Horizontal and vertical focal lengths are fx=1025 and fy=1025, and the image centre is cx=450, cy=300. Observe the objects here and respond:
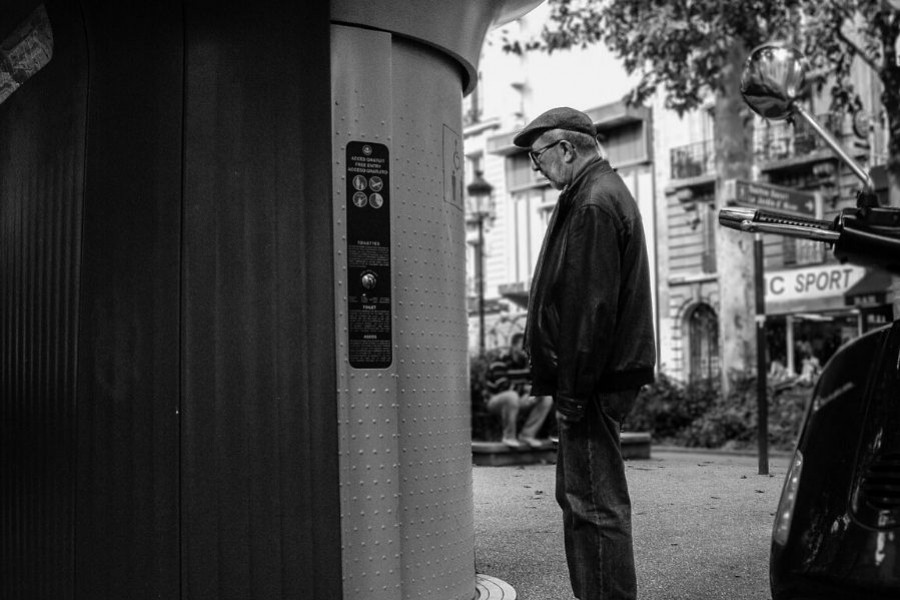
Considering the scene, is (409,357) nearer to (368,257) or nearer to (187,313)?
(368,257)

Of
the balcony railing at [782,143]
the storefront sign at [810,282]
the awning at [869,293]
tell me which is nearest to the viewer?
the awning at [869,293]

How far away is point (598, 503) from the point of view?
364 centimetres

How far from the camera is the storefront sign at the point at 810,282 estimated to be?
81.4 feet

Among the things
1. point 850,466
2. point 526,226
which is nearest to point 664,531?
point 850,466

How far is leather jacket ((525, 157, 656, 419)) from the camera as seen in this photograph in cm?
358

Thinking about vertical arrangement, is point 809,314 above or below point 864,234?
above

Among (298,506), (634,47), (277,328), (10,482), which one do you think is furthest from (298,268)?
(634,47)

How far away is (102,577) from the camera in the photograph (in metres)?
3.64

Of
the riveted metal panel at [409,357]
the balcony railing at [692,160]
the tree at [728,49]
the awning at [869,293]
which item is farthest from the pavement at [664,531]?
the balcony railing at [692,160]

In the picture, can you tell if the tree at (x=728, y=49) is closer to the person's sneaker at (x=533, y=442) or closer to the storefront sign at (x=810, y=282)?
the person's sneaker at (x=533, y=442)

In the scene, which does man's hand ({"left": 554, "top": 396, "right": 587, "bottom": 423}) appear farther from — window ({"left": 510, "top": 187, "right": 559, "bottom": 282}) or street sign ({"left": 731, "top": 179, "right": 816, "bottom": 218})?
window ({"left": 510, "top": 187, "right": 559, "bottom": 282})

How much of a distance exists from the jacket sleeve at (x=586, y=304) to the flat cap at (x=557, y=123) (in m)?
0.40

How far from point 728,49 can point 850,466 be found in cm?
1371

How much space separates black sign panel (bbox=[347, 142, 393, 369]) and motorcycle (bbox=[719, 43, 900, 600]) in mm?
1928
